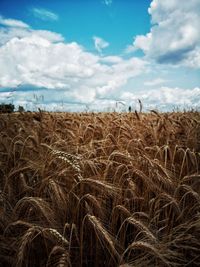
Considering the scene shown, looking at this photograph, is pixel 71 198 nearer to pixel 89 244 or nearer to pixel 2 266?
pixel 89 244

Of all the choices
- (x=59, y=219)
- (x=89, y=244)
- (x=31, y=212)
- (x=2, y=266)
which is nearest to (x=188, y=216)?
(x=89, y=244)

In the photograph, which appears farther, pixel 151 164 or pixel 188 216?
pixel 151 164

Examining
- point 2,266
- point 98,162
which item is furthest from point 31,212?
point 98,162

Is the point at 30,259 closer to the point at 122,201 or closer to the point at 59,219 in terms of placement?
the point at 59,219

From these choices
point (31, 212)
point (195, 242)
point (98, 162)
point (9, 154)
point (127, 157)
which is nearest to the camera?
point (195, 242)

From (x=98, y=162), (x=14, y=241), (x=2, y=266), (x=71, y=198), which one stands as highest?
(x=98, y=162)

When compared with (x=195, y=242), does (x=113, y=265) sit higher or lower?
lower

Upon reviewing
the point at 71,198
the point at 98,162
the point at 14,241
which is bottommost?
the point at 14,241

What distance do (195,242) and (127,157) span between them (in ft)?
3.24

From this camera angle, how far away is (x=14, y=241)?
2.31 meters

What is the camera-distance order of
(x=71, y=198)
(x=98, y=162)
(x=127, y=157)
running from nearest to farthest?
(x=71, y=198), (x=127, y=157), (x=98, y=162)

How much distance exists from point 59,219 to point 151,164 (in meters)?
0.95

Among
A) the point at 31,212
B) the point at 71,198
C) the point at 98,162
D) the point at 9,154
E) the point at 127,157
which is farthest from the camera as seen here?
the point at 9,154

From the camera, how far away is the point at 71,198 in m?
2.69
